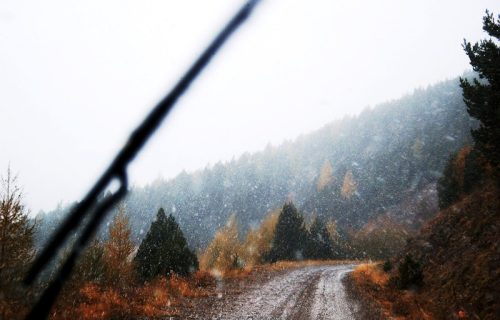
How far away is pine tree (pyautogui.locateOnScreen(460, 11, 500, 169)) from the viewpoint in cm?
1373

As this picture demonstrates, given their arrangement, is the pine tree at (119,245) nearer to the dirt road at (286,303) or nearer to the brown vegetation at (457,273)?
the dirt road at (286,303)

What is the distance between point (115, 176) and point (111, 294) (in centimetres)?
1075

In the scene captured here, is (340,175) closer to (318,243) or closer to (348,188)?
(348,188)

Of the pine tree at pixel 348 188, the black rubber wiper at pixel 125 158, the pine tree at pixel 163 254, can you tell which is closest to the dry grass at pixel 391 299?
the pine tree at pixel 163 254

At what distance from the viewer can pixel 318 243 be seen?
48.6 metres

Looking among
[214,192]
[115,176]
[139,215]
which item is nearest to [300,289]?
[115,176]

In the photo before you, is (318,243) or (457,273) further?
(318,243)

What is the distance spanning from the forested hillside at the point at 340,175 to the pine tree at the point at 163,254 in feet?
226

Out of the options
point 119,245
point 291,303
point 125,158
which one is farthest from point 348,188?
point 125,158

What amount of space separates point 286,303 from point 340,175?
330 ft

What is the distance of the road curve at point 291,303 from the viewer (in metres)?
11.5

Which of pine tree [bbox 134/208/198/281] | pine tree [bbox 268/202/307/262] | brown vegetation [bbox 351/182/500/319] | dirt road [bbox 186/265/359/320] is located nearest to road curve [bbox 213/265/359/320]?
dirt road [bbox 186/265/359/320]

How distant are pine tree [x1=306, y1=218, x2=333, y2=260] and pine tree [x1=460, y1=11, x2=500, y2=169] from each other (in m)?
34.0

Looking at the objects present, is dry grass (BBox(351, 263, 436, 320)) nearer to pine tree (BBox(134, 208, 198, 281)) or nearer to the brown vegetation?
the brown vegetation
